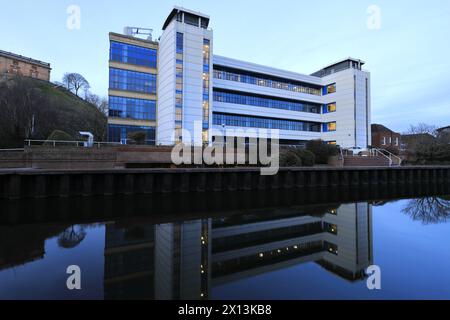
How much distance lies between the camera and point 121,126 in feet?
145

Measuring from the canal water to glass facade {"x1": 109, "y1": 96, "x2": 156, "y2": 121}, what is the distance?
1257 inches

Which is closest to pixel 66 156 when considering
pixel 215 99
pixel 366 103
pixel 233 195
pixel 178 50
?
pixel 233 195

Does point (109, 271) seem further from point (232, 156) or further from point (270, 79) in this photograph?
point (270, 79)

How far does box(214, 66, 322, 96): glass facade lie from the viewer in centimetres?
5059

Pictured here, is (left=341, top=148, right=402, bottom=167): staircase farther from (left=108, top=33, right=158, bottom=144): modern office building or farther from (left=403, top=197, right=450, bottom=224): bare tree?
(left=108, top=33, right=158, bottom=144): modern office building

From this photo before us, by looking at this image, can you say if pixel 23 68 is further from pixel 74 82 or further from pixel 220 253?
pixel 220 253

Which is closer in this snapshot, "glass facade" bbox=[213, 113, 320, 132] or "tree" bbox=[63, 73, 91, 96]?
"glass facade" bbox=[213, 113, 320, 132]

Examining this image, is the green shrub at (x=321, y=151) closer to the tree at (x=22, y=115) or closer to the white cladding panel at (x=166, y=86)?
the white cladding panel at (x=166, y=86)

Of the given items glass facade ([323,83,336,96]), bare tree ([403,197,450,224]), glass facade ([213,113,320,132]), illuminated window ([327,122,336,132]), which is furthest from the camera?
glass facade ([323,83,336,96])

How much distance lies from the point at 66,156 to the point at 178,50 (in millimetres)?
26703

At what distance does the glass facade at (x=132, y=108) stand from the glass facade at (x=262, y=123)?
469 inches

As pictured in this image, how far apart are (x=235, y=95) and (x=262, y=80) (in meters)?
7.89

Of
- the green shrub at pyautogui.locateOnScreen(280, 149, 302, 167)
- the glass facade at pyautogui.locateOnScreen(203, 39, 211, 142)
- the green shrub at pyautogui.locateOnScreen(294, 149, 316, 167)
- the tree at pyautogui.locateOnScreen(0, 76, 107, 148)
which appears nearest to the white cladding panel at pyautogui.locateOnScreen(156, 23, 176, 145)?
the glass facade at pyautogui.locateOnScreen(203, 39, 211, 142)

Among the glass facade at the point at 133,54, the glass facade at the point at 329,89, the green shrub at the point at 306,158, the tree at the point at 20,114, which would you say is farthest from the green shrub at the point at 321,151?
the tree at the point at 20,114
